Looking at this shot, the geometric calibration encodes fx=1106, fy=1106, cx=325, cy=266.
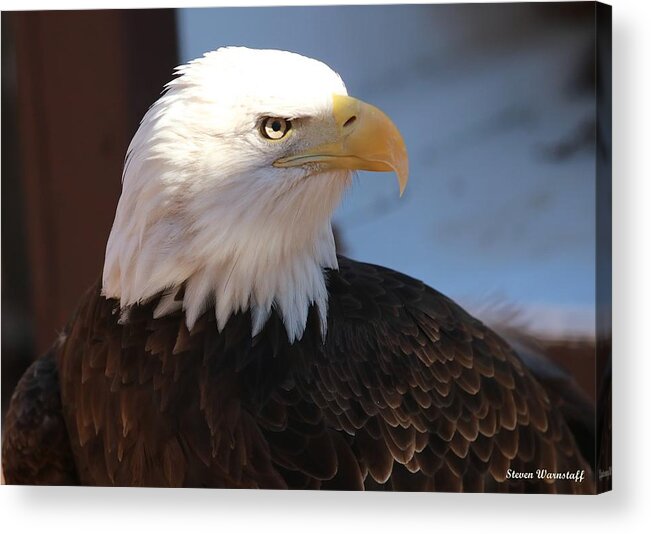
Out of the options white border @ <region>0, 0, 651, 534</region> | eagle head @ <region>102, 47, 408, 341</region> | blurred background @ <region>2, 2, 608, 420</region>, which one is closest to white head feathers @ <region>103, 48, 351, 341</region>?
eagle head @ <region>102, 47, 408, 341</region>

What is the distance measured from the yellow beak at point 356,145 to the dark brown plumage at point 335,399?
0.37 meters

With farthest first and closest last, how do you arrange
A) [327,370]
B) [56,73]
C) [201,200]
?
[56,73]
[327,370]
[201,200]

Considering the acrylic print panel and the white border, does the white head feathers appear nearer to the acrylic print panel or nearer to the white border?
the acrylic print panel

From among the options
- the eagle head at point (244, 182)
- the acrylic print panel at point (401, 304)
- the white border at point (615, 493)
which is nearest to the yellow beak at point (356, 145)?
the eagle head at point (244, 182)

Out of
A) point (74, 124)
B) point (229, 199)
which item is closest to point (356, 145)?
point (229, 199)

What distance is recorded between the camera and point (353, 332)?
2650mm

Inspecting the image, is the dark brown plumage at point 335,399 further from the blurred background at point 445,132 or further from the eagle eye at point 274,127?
the eagle eye at point 274,127

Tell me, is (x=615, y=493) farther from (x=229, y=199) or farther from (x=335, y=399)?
(x=229, y=199)

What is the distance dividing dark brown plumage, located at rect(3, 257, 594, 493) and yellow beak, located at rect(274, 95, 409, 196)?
366mm

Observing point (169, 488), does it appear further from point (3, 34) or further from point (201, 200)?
point (3, 34)

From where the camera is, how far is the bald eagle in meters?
2.52

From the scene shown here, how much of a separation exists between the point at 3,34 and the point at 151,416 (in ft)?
3.54

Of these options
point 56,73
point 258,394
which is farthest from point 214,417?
point 56,73

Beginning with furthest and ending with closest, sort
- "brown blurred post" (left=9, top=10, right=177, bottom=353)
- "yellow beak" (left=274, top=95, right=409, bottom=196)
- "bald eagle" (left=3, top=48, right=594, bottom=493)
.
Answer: "brown blurred post" (left=9, top=10, right=177, bottom=353) → "bald eagle" (left=3, top=48, right=594, bottom=493) → "yellow beak" (left=274, top=95, right=409, bottom=196)
